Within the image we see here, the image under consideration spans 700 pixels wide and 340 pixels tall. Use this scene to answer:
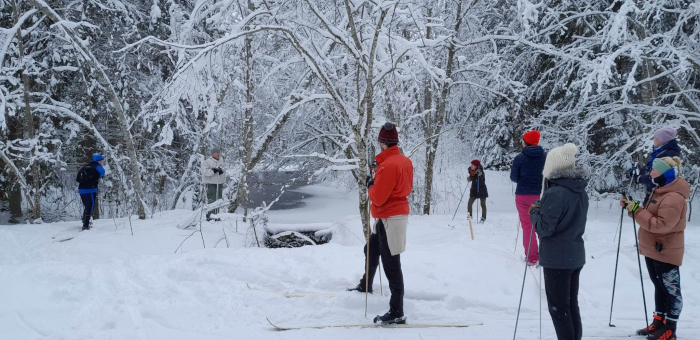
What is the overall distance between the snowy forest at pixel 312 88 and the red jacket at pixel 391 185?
2005mm

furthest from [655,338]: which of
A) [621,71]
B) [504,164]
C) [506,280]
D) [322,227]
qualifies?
[504,164]

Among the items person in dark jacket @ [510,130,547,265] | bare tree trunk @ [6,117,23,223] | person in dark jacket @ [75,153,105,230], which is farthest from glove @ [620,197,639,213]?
bare tree trunk @ [6,117,23,223]

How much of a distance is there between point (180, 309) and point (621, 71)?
12854 millimetres

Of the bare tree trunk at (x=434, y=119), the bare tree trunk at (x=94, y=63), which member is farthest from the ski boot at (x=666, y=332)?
the bare tree trunk at (x=94, y=63)

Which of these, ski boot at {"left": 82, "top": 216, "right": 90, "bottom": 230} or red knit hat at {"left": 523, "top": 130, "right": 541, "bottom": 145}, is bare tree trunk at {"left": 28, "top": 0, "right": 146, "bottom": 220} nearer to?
ski boot at {"left": 82, "top": 216, "right": 90, "bottom": 230}

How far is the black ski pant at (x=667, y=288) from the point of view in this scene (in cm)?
322

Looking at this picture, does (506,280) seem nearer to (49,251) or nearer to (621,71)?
(49,251)

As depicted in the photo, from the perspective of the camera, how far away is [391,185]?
10.7ft

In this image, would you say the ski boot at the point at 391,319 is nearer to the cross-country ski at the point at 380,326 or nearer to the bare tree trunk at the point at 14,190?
the cross-country ski at the point at 380,326

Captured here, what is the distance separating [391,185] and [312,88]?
5782 millimetres

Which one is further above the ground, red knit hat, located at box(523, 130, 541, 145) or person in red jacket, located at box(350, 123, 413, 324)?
red knit hat, located at box(523, 130, 541, 145)

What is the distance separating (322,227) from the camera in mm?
9133

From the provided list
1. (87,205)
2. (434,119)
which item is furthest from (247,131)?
(434,119)

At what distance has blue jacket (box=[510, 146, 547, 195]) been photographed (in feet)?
15.6
